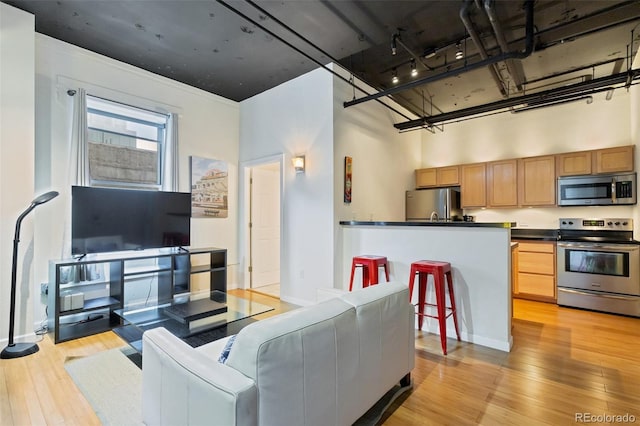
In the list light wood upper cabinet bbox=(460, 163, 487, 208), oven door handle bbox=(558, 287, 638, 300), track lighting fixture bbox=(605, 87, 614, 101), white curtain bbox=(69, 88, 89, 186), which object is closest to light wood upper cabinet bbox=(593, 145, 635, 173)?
track lighting fixture bbox=(605, 87, 614, 101)

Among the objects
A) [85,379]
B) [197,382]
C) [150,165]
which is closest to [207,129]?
[150,165]

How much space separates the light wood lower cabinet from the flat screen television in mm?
5027

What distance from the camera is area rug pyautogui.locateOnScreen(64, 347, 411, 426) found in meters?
1.91

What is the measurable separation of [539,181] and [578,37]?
7.63 ft

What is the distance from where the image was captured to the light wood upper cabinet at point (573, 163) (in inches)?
179

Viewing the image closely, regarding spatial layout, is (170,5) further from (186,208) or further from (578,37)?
(578,37)

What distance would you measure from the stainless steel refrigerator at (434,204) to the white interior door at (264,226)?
260cm

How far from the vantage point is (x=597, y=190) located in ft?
14.5

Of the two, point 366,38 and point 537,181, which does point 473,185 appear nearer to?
point 537,181

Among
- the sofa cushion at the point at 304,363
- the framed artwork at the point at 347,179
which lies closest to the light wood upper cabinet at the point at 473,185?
the framed artwork at the point at 347,179

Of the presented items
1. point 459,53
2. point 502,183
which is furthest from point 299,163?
point 502,183

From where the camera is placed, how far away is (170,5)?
2865 mm

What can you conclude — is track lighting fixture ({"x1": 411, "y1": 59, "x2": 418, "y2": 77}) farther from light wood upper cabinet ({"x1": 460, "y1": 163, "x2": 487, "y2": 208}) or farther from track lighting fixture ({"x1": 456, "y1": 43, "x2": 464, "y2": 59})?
light wood upper cabinet ({"x1": 460, "y1": 163, "x2": 487, "y2": 208})

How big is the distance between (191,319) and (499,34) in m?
3.79
